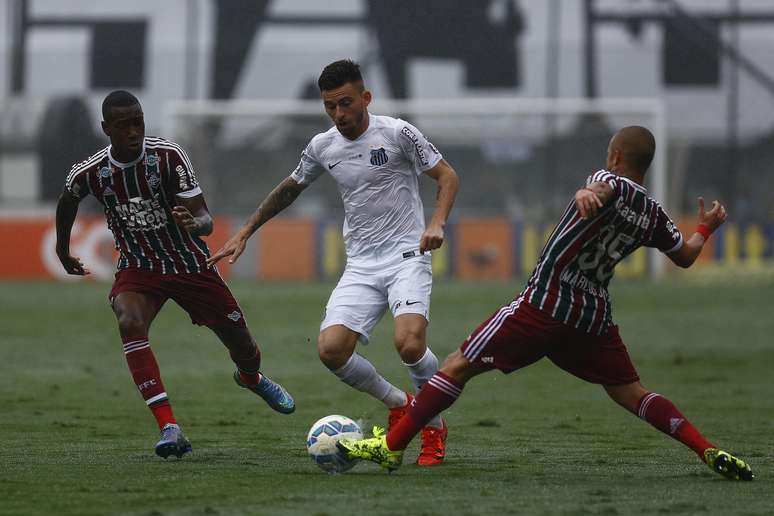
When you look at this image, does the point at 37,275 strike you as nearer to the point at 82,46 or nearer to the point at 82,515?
the point at 82,46

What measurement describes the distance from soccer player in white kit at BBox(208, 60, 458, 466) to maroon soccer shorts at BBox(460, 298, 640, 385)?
0.72 m

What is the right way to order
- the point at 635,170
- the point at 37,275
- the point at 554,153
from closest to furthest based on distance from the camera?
the point at 635,170, the point at 37,275, the point at 554,153

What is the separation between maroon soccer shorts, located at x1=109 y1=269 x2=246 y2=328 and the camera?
8305 mm

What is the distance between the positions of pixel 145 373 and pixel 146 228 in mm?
871

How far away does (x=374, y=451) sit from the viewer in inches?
286

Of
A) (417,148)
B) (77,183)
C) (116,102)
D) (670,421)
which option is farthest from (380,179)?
(670,421)

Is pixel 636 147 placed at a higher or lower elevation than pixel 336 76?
lower

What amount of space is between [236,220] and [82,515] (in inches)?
910

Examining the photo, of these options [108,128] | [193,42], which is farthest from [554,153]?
[108,128]

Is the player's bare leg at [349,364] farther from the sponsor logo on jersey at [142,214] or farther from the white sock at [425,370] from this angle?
the sponsor logo on jersey at [142,214]

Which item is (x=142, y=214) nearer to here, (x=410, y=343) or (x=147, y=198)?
(x=147, y=198)

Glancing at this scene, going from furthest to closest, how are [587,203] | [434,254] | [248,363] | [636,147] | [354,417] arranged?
[434,254] < [354,417] < [248,363] < [636,147] < [587,203]

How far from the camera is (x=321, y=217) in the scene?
2980 centimetres

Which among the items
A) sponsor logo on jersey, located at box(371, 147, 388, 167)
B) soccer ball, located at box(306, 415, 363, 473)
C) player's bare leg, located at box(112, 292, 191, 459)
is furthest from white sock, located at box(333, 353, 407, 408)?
sponsor logo on jersey, located at box(371, 147, 388, 167)
